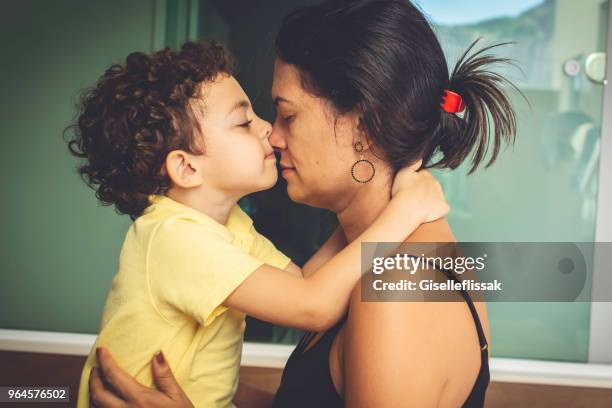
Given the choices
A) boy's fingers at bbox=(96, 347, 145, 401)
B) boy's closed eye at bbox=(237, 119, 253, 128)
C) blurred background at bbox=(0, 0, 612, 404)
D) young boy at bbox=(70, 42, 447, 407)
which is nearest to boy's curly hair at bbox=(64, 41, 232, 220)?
young boy at bbox=(70, 42, 447, 407)

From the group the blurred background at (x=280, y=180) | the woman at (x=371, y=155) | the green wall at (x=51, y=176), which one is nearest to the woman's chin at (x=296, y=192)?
the woman at (x=371, y=155)

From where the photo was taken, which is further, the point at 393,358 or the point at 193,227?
the point at 193,227

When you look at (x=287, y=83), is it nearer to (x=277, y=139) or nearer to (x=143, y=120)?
(x=277, y=139)

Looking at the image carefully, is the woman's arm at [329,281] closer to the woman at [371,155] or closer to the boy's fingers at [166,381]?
the woman at [371,155]

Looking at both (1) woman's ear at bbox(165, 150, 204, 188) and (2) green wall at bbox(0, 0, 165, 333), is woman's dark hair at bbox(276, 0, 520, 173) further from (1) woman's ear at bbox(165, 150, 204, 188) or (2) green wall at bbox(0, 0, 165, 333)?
(2) green wall at bbox(0, 0, 165, 333)

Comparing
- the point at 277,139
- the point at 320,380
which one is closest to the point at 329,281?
the point at 320,380

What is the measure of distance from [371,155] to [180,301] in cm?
47

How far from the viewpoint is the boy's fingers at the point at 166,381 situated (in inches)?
43.8

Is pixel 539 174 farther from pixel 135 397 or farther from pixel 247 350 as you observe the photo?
pixel 135 397

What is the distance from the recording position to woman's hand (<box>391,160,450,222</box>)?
1.09 meters

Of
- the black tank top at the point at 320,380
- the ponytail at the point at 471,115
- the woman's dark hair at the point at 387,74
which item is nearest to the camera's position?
the black tank top at the point at 320,380

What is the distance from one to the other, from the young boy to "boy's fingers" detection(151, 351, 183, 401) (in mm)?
64

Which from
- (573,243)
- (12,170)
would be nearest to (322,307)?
(573,243)

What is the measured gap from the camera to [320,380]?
98 centimetres
